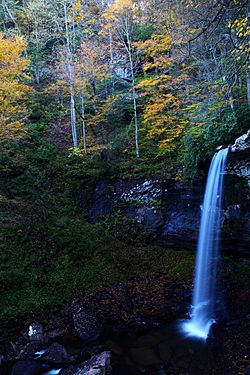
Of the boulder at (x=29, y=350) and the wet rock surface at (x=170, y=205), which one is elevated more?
the wet rock surface at (x=170, y=205)

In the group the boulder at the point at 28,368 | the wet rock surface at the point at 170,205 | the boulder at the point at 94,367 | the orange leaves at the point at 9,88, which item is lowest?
the boulder at the point at 28,368

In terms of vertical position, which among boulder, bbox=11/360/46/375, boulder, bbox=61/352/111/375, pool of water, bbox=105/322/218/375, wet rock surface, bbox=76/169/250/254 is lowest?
pool of water, bbox=105/322/218/375

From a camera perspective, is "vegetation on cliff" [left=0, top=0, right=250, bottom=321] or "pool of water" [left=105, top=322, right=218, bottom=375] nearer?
"pool of water" [left=105, top=322, right=218, bottom=375]

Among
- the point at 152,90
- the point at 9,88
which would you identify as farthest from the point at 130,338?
the point at 152,90

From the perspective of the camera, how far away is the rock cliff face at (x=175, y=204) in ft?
27.6

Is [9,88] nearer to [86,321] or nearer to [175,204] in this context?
[175,204]

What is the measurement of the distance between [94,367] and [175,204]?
5.84 meters

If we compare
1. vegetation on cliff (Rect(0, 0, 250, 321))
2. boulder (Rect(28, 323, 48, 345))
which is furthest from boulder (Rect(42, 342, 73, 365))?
vegetation on cliff (Rect(0, 0, 250, 321))

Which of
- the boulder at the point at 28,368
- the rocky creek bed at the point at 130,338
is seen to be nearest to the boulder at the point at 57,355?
the rocky creek bed at the point at 130,338

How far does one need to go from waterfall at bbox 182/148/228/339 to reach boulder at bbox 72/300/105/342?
7.53ft

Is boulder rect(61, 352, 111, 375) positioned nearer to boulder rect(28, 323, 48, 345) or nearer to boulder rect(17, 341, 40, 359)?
boulder rect(17, 341, 40, 359)

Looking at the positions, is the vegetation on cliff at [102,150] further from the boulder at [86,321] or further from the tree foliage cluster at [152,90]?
the boulder at [86,321]

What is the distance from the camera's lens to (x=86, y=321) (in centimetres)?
725

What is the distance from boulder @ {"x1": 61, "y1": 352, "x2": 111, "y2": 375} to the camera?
5395 mm
